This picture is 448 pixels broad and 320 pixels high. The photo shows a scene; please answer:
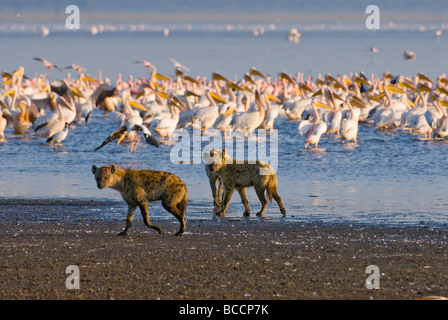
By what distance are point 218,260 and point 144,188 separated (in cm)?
146

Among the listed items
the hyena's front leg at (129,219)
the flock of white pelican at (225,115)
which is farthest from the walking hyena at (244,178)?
the flock of white pelican at (225,115)

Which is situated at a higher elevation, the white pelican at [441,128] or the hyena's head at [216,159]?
the hyena's head at [216,159]

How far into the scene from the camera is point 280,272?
6.67 meters

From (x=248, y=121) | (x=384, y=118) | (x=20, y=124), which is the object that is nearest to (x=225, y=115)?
(x=248, y=121)

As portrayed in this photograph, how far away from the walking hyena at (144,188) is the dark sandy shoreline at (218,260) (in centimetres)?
25

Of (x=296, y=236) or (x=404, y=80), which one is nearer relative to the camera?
(x=296, y=236)

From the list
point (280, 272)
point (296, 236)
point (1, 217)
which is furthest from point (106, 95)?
point (280, 272)

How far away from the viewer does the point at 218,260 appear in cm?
712

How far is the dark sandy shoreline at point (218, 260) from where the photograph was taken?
19.9 feet

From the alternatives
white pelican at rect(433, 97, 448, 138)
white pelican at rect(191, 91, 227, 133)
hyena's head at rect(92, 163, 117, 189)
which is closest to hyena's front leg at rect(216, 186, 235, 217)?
hyena's head at rect(92, 163, 117, 189)

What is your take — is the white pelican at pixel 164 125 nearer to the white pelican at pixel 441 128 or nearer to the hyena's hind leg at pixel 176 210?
the white pelican at pixel 441 128

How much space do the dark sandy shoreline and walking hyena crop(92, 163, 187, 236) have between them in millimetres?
248
